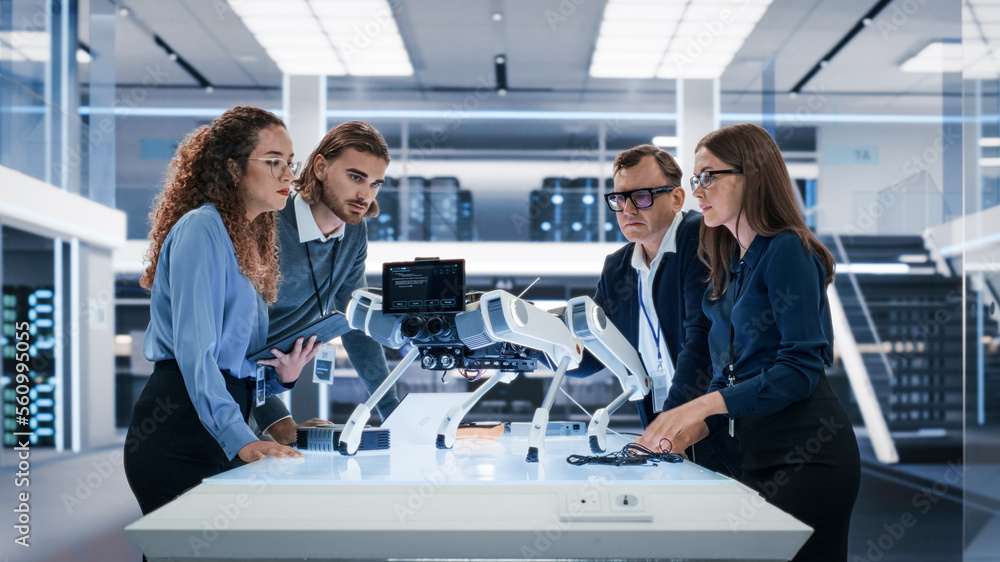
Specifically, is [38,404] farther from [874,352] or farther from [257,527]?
[874,352]

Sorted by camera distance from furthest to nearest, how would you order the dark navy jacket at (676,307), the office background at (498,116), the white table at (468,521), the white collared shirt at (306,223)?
1. the office background at (498,116)
2. the white collared shirt at (306,223)
3. the dark navy jacket at (676,307)
4. the white table at (468,521)

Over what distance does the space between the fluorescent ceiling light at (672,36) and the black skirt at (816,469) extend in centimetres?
533

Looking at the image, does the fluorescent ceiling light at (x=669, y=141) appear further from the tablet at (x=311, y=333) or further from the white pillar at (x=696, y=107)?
the tablet at (x=311, y=333)

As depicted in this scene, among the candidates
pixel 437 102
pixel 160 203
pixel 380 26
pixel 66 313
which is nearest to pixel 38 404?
pixel 66 313

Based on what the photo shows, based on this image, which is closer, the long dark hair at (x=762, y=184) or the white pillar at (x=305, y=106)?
the long dark hair at (x=762, y=184)

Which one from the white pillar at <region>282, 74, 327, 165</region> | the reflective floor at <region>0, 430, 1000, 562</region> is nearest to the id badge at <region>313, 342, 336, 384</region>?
the reflective floor at <region>0, 430, 1000, 562</region>

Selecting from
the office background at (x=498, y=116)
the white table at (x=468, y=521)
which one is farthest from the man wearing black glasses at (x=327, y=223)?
the office background at (x=498, y=116)

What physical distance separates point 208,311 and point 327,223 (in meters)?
0.76

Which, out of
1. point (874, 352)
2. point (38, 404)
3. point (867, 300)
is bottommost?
point (38, 404)

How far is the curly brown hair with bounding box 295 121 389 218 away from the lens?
2.14 meters

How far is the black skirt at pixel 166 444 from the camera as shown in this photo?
1.49 metres

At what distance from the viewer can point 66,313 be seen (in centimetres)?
799

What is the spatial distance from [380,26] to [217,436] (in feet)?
19.2

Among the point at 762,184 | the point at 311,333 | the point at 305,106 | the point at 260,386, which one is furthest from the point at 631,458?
the point at 305,106
